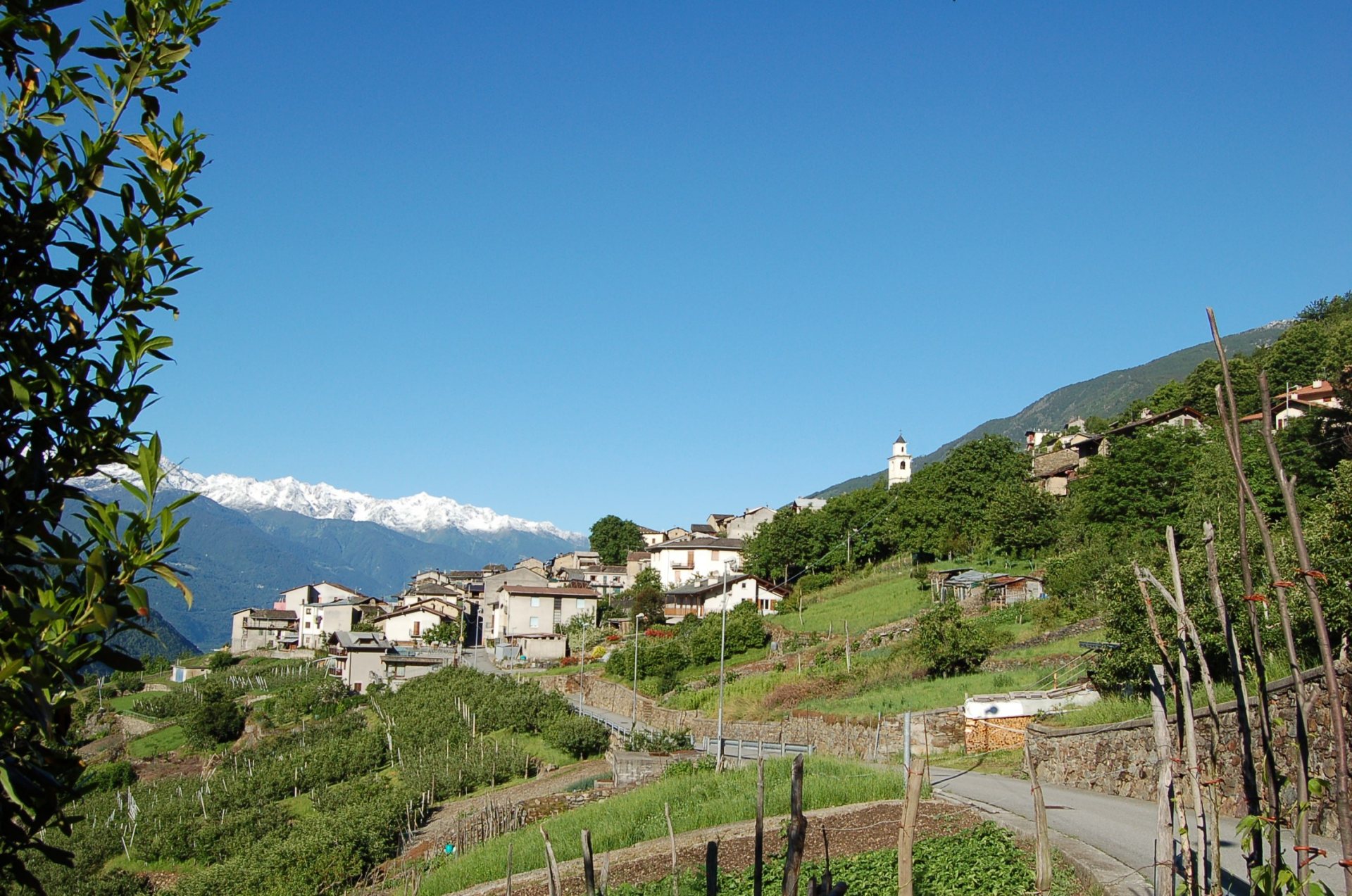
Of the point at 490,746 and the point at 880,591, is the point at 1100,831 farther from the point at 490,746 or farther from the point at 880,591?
the point at 880,591

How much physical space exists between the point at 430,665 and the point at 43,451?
65430mm

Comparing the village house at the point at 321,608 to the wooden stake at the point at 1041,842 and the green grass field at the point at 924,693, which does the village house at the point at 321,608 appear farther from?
the wooden stake at the point at 1041,842

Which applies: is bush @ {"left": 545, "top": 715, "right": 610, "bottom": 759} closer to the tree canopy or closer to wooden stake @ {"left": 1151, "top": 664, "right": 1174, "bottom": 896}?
wooden stake @ {"left": 1151, "top": 664, "right": 1174, "bottom": 896}

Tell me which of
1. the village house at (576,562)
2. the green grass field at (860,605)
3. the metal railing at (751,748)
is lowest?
the metal railing at (751,748)

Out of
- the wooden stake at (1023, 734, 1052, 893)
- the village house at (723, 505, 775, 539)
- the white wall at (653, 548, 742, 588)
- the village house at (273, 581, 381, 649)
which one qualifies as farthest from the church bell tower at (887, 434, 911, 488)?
the wooden stake at (1023, 734, 1052, 893)

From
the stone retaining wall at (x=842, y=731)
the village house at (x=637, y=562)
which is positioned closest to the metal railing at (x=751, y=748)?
the stone retaining wall at (x=842, y=731)

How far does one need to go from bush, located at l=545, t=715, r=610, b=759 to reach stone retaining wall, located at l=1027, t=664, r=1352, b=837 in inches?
773

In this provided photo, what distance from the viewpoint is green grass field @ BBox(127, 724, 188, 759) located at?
178 ft

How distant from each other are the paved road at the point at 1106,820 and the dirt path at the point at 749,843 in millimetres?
1410

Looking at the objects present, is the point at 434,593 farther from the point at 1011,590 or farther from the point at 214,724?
the point at 1011,590

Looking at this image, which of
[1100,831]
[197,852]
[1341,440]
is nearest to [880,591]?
[1341,440]

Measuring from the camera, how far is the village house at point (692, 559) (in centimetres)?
7519

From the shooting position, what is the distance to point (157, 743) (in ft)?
185

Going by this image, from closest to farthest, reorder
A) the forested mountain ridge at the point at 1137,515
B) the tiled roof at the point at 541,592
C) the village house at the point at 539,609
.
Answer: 1. the forested mountain ridge at the point at 1137,515
2. the village house at the point at 539,609
3. the tiled roof at the point at 541,592
